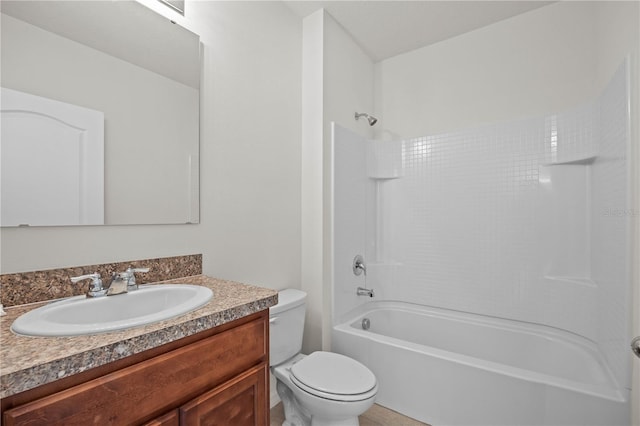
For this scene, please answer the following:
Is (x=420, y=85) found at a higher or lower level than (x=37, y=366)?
higher

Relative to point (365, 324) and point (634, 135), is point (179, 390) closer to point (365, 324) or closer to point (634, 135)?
point (365, 324)

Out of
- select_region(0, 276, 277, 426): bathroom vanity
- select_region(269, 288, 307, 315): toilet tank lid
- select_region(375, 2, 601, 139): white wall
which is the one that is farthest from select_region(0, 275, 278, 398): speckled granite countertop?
select_region(375, 2, 601, 139): white wall

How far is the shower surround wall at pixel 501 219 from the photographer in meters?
1.67

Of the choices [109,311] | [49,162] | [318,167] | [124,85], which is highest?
[124,85]

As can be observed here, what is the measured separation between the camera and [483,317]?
2.24 metres

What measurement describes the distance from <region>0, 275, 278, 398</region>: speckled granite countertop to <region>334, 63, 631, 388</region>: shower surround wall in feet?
4.29

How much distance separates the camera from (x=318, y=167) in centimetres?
208

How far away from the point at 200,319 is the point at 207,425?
0.33 m

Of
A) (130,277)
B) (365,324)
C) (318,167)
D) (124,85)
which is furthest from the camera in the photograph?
(365,324)

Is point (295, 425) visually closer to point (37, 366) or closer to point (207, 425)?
point (207, 425)

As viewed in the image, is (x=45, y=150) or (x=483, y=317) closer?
(x=45, y=150)

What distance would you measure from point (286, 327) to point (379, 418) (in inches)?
31.1

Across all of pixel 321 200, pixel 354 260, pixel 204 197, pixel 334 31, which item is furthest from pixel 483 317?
pixel 334 31

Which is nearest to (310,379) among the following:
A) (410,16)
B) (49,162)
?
(49,162)
